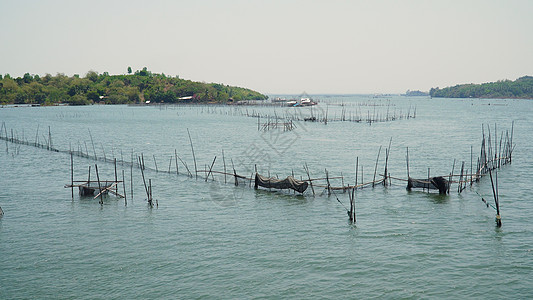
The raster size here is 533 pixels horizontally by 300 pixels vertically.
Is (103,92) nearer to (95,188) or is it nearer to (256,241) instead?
(95,188)

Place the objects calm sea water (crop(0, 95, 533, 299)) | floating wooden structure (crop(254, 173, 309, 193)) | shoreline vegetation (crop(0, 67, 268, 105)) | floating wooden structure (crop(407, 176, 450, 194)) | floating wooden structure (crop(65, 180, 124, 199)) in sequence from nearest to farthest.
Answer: calm sea water (crop(0, 95, 533, 299))
floating wooden structure (crop(65, 180, 124, 199))
floating wooden structure (crop(254, 173, 309, 193))
floating wooden structure (crop(407, 176, 450, 194))
shoreline vegetation (crop(0, 67, 268, 105))

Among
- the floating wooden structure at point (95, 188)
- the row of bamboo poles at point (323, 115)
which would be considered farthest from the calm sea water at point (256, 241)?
the row of bamboo poles at point (323, 115)

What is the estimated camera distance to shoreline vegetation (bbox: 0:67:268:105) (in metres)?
140

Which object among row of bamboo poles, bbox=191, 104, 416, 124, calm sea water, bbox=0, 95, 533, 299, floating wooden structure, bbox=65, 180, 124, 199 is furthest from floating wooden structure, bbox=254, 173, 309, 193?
row of bamboo poles, bbox=191, 104, 416, 124

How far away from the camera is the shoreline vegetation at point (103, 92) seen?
140 meters

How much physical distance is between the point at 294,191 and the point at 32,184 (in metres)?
17.2

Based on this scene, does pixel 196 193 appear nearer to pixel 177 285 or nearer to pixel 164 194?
pixel 164 194

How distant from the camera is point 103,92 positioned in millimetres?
150000

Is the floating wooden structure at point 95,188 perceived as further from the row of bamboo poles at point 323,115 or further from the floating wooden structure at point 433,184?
the row of bamboo poles at point 323,115

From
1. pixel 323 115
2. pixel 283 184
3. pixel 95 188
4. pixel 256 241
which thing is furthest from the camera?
pixel 323 115

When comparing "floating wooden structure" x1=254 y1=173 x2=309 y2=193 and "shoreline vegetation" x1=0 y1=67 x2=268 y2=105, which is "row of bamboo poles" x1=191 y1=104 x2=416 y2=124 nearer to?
"shoreline vegetation" x1=0 y1=67 x2=268 y2=105

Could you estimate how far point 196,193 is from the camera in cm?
2569

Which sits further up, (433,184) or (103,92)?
(103,92)

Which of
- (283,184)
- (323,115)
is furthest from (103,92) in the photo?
(283,184)
